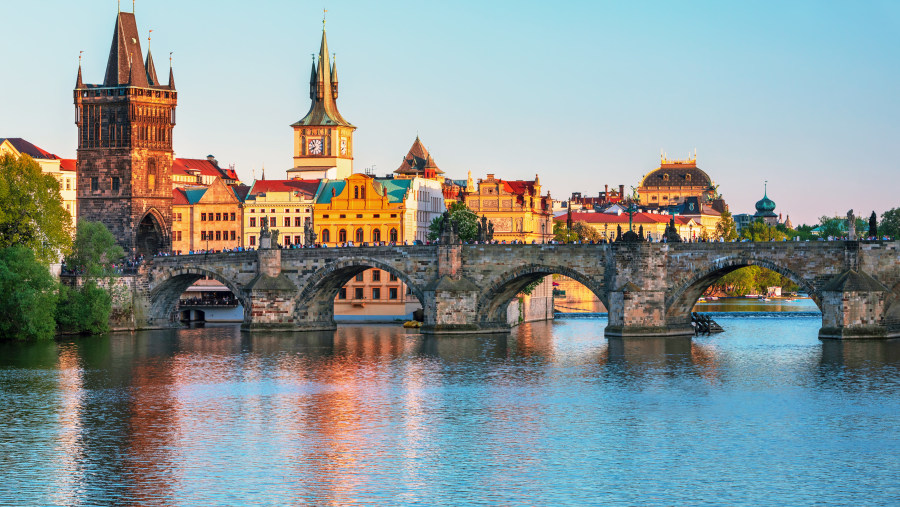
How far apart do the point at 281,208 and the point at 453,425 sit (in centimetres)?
7704

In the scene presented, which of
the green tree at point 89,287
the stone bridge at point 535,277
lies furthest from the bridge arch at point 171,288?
the green tree at point 89,287

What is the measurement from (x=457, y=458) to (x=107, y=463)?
37.5 feet

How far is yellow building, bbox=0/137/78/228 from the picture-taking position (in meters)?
130

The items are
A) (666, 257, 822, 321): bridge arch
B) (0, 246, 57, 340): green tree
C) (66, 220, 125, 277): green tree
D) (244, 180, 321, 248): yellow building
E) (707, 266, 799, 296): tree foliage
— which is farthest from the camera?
(707, 266, 799, 296): tree foliage

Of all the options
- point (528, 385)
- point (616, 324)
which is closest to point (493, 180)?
point (616, 324)

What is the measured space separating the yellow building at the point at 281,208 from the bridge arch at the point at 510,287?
3581cm

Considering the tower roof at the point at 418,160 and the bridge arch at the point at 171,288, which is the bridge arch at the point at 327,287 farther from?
the tower roof at the point at 418,160

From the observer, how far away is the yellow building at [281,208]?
421ft

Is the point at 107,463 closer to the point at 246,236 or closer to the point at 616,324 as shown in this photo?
the point at 616,324

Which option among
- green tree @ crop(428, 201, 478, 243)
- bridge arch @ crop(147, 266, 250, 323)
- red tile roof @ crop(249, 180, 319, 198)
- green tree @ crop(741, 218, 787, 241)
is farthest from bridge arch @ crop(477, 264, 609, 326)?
green tree @ crop(741, 218, 787, 241)

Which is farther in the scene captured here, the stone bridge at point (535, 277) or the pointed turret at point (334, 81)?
the pointed turret at point (334, 81)

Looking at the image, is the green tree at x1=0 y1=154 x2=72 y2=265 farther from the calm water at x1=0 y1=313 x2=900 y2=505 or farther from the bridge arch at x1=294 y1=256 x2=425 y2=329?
the bridge arch at x1=294 y1=256 x2=425 y2=329

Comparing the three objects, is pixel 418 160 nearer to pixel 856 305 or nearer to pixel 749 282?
pixel 749 282

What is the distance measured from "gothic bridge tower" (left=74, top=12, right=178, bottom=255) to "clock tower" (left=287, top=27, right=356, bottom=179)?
2084 cm
